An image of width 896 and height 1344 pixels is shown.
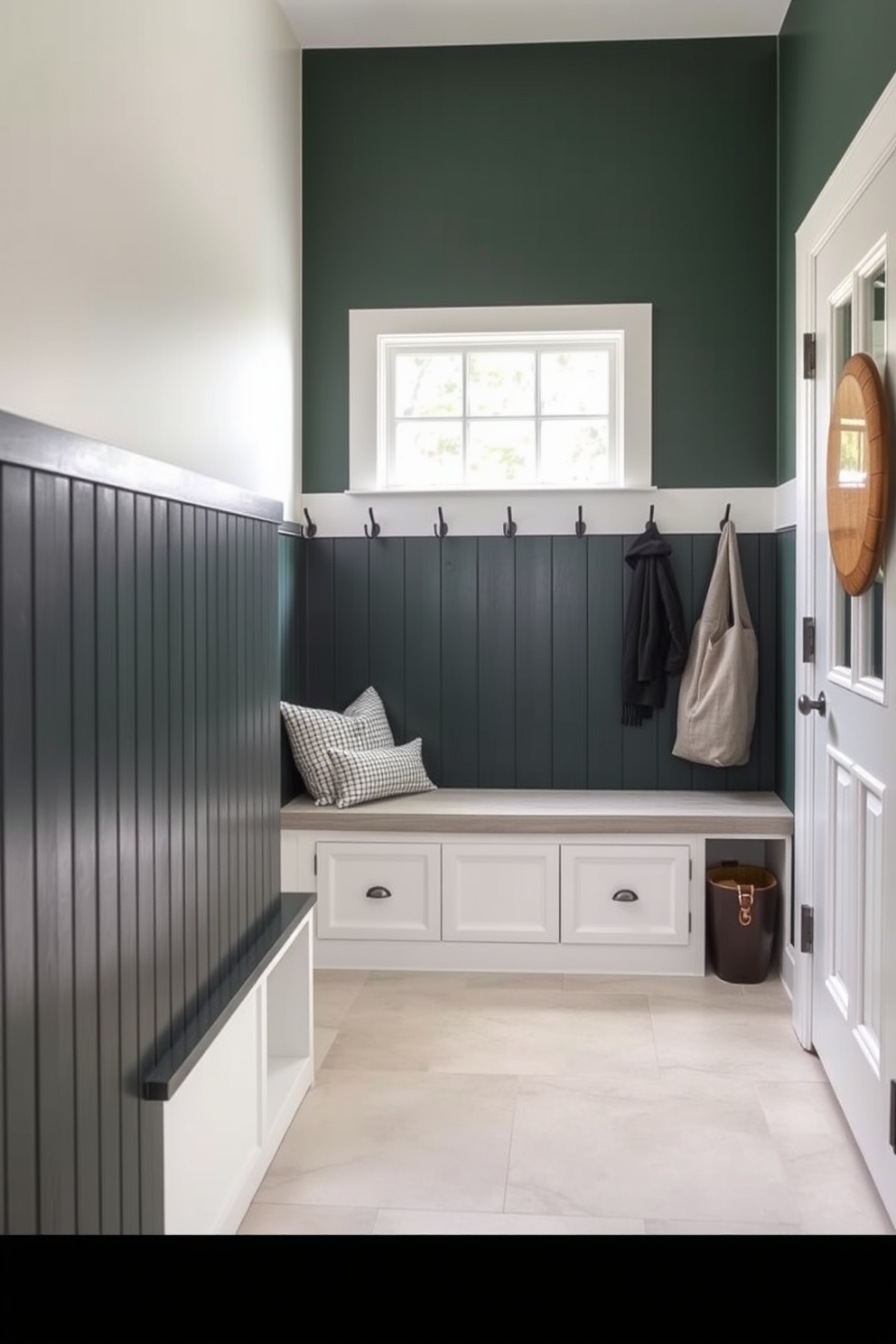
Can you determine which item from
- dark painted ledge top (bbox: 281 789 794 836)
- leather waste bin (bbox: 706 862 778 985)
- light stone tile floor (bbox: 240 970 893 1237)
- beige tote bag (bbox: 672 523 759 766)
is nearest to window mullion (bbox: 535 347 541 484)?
beige tote bag (bbox: 672 523 759 766)

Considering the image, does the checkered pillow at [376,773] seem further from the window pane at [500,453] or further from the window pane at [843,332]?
the window pane at [843,332]

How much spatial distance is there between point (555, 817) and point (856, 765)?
1.32 m

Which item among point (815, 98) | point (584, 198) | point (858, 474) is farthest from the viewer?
point (584, 198)

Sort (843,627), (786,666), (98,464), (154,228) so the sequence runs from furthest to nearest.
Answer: (786,666)
(843,627)
(154,228)
(98,464)

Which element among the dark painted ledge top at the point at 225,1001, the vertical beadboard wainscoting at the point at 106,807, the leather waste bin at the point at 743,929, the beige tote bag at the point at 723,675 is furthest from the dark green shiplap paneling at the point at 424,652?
the vertical beadboard wainscoting at the point at 106,807

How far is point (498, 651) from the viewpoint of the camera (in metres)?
4.33

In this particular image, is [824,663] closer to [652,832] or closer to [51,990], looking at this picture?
[652,832]

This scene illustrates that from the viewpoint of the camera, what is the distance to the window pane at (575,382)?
14.1 feet

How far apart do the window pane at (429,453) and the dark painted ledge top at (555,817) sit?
1206 millimetres

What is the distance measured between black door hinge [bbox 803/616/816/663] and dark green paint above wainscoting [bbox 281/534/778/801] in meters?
0.98

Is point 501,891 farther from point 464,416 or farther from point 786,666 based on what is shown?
point 464,416

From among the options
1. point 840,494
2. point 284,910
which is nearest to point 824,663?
point 840,494

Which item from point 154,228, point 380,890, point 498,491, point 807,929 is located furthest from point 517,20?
point 807,929
